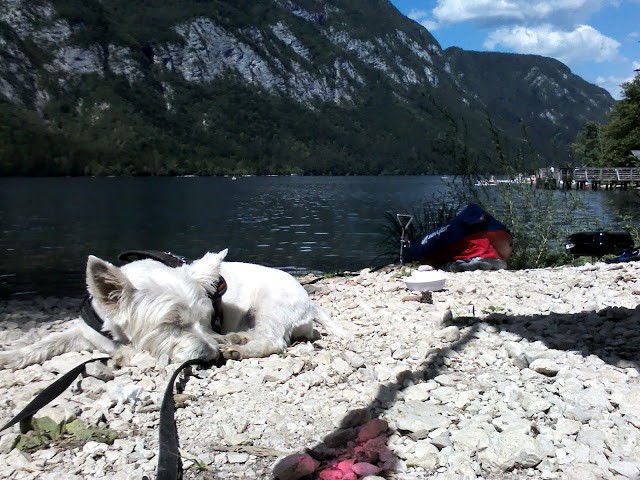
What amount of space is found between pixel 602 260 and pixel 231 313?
24.8ft

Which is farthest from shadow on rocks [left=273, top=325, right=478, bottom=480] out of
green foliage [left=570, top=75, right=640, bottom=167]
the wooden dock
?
green foliage [left=570, top=75, right=640, bottom=167]

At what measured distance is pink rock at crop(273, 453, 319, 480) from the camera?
274 centimetres

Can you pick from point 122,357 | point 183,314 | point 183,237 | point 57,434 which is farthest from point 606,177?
point 57,434

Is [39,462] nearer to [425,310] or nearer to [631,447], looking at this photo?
[631,447]

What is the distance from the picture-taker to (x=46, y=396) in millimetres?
3514

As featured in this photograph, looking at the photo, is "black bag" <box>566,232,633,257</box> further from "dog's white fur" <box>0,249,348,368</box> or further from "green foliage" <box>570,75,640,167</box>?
"green foliage" <box>570,75,640,167</box>

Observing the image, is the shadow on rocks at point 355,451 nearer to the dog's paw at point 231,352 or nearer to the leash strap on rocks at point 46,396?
the dog's paw at point 231,352

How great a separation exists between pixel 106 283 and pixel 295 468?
212 cm

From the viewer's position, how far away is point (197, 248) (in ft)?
80.0

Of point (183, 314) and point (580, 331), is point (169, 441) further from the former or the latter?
point (580, 331)

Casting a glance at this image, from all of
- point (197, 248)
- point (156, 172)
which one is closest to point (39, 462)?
point (197, 248)

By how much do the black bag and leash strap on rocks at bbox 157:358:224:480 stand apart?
8869mm

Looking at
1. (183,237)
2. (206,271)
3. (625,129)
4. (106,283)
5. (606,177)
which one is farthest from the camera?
(625,129)

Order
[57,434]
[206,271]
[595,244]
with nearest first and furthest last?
[57,434], [206,271], [595,244]
